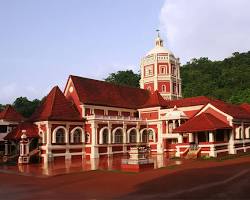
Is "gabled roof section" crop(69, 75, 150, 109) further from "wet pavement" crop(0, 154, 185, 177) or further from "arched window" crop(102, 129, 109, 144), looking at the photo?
"wet pavement" crop(0, 154, 185, 177)

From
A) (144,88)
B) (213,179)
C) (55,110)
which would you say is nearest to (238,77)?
(144,88)

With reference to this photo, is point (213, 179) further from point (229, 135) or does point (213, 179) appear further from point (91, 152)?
point (91, 152)

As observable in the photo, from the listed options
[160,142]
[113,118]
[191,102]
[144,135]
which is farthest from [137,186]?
[144,135]

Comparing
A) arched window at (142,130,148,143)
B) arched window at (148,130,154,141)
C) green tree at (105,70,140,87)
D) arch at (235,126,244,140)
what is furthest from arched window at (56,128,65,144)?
green tree at (105,70,140,87)

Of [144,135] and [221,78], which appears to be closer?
[144,135]

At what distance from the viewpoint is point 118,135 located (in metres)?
41.8

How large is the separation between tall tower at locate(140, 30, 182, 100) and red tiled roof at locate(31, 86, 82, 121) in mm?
18152

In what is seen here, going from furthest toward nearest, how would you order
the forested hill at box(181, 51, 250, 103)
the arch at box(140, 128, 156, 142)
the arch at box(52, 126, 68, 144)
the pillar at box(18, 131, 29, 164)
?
the forested hill at box(181, 51, 250, 103), the arch at box(140, 128, 156, 142), the arch at box(52, 126, 68, 144), the pillar at box(18, 131, 29, 164)

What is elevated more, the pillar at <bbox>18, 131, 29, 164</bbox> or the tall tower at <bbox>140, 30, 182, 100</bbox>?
the tall tower at <bbox>140, 30, 182, 100</bbox>

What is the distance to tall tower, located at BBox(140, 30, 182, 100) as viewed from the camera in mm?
53312

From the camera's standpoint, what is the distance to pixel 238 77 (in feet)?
259

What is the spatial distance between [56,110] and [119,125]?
8.92 metres

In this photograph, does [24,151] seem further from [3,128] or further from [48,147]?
[3,128]

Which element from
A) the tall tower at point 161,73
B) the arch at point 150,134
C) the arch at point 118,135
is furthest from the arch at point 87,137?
the tall tower at point 161,73
